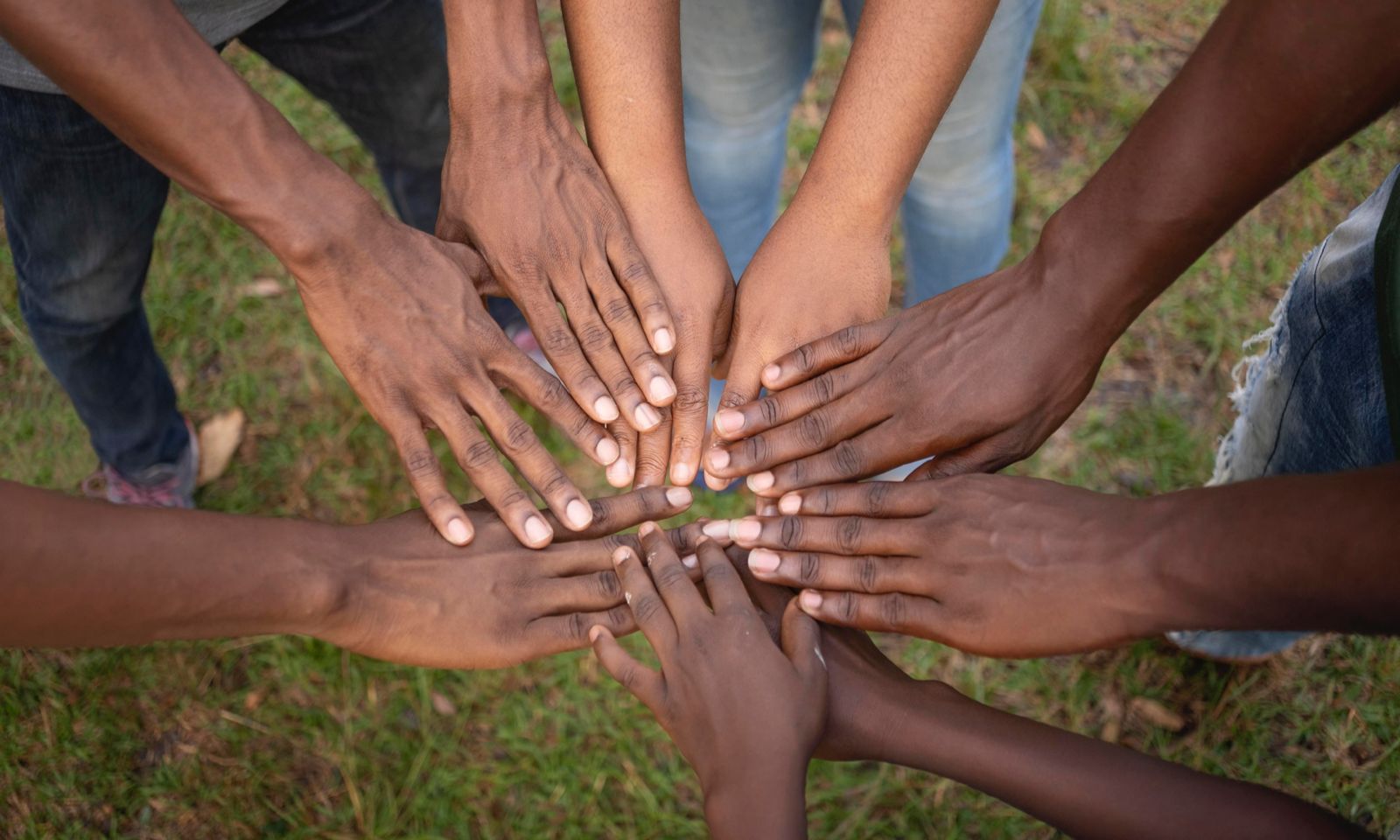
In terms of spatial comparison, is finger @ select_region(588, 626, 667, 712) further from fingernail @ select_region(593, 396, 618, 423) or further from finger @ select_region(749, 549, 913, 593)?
fingernail @ select_region(593, 396, 618, 423)

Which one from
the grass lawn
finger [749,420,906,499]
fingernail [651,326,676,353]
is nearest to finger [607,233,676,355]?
fingernail [651,326,676,353]

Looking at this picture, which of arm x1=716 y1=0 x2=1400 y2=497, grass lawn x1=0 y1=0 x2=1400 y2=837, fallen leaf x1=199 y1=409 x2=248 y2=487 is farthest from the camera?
fallen leaf x1=199 y1=409 x2=248 y2=487

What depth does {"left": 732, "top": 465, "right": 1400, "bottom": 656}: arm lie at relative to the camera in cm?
134

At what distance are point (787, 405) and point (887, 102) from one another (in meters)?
0.65

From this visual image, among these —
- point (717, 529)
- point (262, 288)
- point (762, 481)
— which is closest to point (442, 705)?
point (717, 529)

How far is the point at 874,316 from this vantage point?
6.96 ft

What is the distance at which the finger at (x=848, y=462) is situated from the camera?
1948 mm

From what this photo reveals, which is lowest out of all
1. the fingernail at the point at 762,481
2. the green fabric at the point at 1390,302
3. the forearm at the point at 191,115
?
the fingernail at the point at 762,481

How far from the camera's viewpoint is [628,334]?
2049 mm

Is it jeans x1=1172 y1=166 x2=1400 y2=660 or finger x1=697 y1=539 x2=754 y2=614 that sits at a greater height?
jeans x1=1172 y1=166 x2=1400 y2=660

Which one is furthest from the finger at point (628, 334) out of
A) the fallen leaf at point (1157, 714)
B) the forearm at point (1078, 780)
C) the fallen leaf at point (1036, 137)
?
the fallen leaf at point (1036, 137)

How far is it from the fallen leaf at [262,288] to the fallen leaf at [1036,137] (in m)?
2.64

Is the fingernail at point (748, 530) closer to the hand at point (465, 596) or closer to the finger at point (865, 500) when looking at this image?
the finger at point (865, 500)

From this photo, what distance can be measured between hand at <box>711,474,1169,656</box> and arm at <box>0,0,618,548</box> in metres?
0.47
